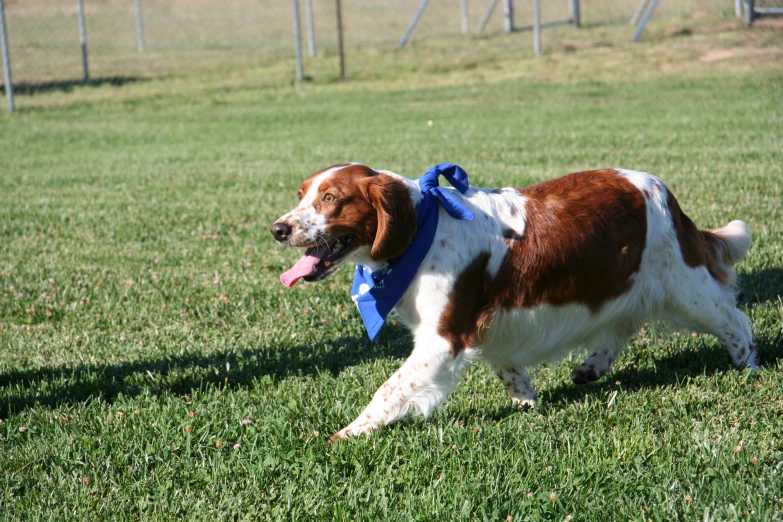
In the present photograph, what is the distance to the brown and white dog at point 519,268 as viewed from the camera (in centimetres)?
345

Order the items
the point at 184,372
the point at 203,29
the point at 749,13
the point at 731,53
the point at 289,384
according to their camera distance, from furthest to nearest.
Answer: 1. the point at 203,29
2. the point at 749,13
3. the point at 731,53
4. the point at 184,372
5. the point at 289,384

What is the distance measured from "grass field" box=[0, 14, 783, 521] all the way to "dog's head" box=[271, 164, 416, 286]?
76cm

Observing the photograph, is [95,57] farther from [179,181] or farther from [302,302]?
[302,302]

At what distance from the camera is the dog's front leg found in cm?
349

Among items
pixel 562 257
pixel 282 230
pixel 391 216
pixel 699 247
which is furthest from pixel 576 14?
pixel 282 230

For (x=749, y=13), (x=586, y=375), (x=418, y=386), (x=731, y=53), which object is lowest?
(x=586, y=375)

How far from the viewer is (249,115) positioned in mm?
16969

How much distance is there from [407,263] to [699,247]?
1.57m

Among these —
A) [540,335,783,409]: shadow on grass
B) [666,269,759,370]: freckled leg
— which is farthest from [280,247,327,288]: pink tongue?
[666,269,759,370]: freckled leg

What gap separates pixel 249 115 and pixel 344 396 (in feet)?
44.7

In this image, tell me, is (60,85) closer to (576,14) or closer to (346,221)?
(576,14)

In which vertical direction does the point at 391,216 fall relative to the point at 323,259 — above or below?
above

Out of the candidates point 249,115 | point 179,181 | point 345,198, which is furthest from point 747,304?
point 249,115

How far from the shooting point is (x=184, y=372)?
445cm
